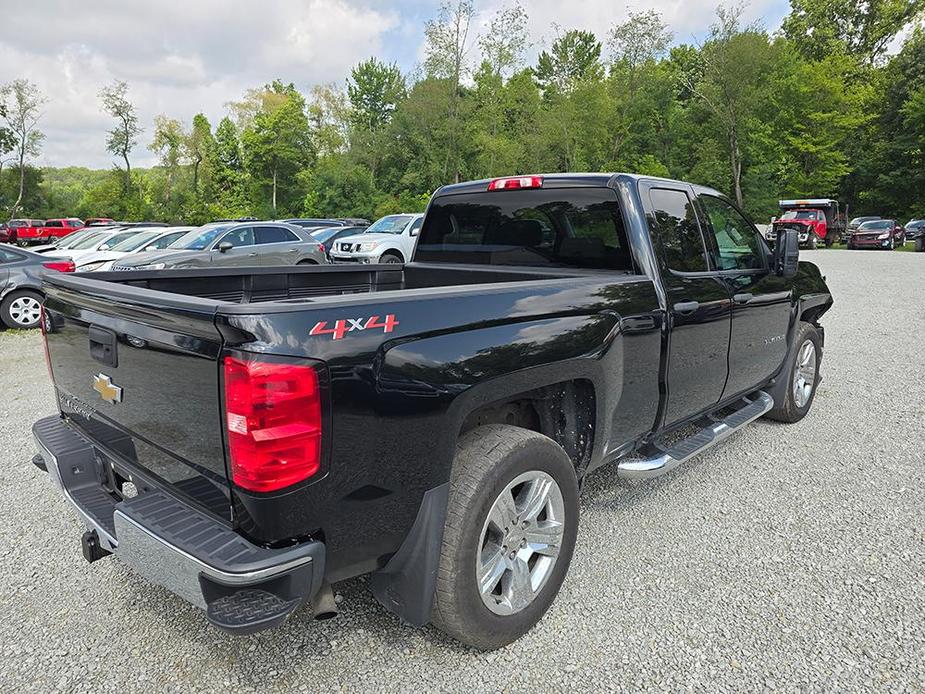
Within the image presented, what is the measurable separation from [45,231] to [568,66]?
128ft

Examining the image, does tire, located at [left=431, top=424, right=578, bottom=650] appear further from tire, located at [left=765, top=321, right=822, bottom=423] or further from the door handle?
tire, located at [left=765, top=321, right=822, bottom=423]

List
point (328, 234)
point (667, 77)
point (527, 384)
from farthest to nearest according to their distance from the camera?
point (667, 77) → point (328, 234) → point (527, 384)

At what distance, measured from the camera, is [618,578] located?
292 centimetres

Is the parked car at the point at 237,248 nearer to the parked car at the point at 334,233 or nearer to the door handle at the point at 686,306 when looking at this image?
the parked car at the point at 334,233

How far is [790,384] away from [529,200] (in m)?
2.80

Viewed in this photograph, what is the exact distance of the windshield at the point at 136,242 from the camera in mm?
14336

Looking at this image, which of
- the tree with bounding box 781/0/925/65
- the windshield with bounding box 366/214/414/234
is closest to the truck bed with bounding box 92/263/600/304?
the windshield with bounding box 366/214/414/234

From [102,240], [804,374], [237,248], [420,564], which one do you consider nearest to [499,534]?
[420,564]

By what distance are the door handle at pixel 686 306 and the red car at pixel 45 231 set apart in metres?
40.7

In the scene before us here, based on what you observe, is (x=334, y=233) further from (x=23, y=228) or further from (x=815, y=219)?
(x=23, y=228)

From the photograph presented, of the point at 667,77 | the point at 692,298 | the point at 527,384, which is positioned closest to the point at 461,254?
the point at 692,298

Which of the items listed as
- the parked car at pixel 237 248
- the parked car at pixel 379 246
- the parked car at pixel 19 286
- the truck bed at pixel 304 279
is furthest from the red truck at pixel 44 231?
the truck bed at pixel 304 279

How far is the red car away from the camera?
120 feet

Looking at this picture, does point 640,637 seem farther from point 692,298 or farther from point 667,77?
point 667,77
